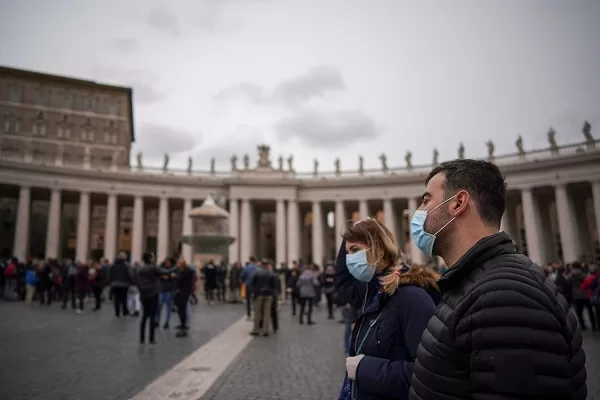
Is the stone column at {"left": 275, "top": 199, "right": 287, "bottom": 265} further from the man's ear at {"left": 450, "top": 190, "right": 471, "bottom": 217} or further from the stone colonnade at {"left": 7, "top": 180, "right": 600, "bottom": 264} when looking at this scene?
the man's ear at {"left": 450, "top": 190, "right": 471, "bottom": 217}

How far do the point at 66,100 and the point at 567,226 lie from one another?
6280 centimetres

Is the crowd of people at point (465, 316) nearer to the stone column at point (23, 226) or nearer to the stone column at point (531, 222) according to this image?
the stone column at point (531, 222)

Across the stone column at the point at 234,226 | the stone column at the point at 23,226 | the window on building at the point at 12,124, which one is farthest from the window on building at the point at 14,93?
the stone column at the point at 234,226

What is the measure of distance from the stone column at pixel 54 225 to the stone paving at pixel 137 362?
1167 inches

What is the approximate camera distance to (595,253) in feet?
140

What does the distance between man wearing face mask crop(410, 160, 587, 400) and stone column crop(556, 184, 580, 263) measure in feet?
141

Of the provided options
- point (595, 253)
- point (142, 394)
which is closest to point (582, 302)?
point (142, 394)

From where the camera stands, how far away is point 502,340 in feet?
4.76

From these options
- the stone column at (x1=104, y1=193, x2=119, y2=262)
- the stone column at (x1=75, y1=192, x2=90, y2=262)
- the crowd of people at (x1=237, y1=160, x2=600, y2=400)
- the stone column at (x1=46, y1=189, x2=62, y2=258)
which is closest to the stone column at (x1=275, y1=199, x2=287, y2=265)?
the stone column at (x1=104, y1=193, x2=119, y2=262)

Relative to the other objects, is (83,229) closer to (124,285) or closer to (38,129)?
(38,129)

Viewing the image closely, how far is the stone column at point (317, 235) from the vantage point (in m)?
47.5

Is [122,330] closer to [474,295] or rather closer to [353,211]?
[474,295]

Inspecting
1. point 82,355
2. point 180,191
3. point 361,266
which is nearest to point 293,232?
point 180,191

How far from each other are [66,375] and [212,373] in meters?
2.50
